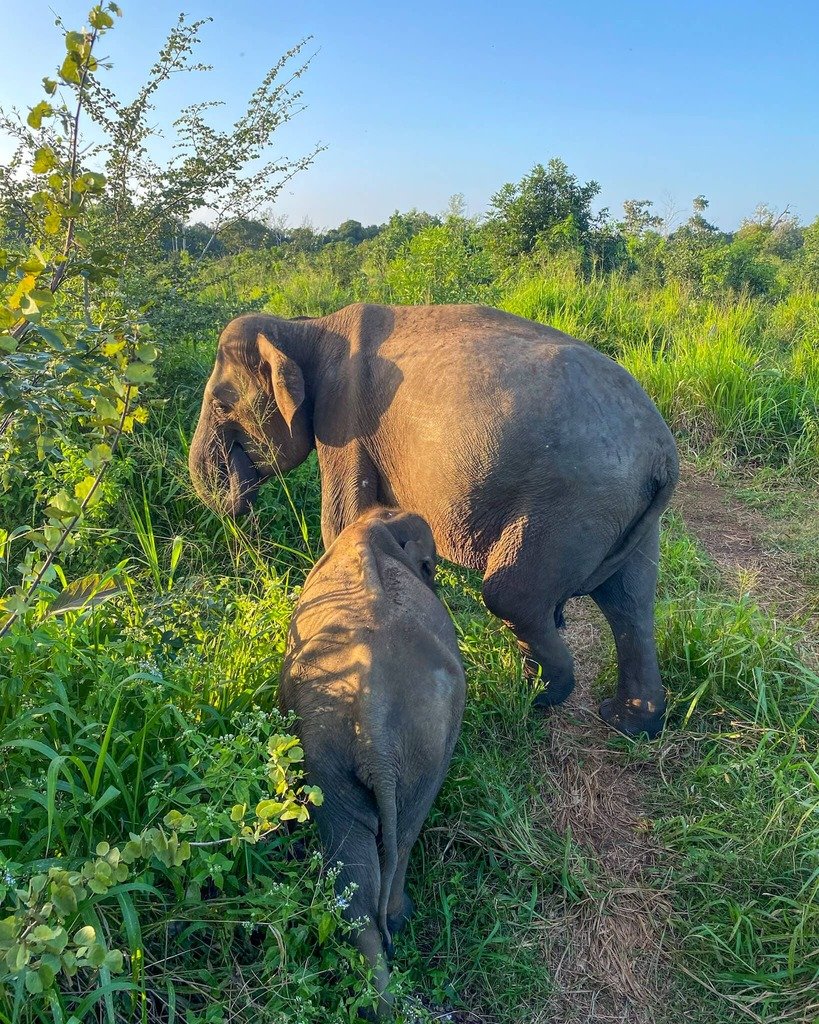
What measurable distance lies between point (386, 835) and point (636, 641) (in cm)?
175

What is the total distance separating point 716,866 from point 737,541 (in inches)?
125

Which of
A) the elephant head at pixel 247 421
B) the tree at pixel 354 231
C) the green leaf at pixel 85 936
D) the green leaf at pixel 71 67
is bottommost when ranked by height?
the green leaf at pixel 85 936

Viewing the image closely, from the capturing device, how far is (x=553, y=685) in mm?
3396

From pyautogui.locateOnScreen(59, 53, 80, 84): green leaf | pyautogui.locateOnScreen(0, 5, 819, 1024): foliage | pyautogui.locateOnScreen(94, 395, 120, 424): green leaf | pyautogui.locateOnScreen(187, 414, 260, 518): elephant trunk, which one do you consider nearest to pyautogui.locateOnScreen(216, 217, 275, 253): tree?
pyautogui.locateOnScreen(0, 5, 819, 1024): foliage

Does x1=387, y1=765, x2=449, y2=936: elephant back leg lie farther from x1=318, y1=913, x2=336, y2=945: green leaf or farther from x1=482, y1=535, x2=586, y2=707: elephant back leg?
x1=482, y1=535, x2=586, y2=707: elephant back leg

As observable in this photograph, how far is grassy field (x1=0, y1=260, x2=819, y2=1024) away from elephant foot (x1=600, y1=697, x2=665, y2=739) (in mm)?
65

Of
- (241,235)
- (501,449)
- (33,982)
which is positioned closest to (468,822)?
(501,449)

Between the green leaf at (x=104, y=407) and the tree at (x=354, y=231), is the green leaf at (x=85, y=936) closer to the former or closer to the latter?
the green leaf at (x=104, y=407)

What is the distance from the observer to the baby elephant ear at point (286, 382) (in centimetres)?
384

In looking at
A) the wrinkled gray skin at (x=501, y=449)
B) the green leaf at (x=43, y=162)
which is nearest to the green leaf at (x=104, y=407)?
the green leaf at (x=43, y=162)

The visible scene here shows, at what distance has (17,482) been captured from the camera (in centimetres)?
452

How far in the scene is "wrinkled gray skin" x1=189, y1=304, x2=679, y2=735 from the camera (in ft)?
10.0

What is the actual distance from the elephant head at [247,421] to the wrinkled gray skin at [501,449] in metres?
0.01

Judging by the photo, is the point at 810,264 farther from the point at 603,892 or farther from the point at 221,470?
the point at 603,892
